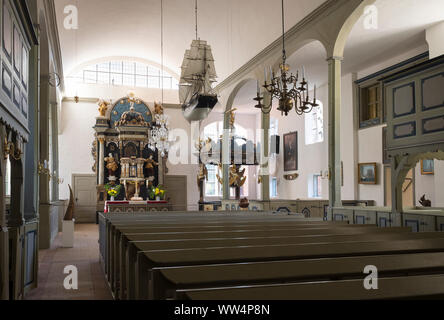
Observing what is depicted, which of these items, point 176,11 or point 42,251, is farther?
point 176,11

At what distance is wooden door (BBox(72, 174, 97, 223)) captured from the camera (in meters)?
15.1

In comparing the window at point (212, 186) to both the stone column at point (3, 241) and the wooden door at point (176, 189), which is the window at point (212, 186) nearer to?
the wooden door at point (176, 189)

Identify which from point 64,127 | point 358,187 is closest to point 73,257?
point 358,187

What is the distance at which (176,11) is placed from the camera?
11086 millimetres

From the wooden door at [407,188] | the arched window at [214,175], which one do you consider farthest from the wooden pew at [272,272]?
the arched window at [214,175]

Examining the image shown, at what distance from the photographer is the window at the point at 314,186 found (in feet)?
45.4

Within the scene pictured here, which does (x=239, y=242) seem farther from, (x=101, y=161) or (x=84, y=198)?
(x=84, y=198)

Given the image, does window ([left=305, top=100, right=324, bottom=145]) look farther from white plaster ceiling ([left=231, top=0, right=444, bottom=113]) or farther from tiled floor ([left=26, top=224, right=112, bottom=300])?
tiled floor ([left=26, top=224, right=112, bottom=300])

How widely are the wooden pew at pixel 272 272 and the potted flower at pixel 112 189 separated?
502 inches
